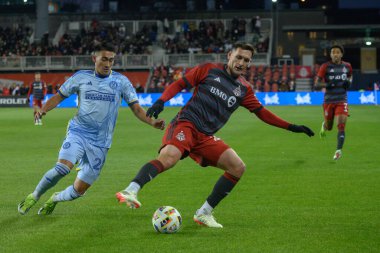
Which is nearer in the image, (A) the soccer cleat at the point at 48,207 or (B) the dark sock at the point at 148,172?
(B) the dark sock at the point at 148,172

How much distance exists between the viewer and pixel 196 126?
886 centimetres

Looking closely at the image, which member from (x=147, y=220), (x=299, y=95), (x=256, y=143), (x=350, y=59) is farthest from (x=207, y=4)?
(x=147, y=220)

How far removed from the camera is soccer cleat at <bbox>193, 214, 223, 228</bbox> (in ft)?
29.4

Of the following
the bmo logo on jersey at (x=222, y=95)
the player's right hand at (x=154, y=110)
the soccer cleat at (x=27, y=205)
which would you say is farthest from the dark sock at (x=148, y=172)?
the soccer cleat at (x=27, y=205)

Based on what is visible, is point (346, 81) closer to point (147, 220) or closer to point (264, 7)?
point (147, 220)

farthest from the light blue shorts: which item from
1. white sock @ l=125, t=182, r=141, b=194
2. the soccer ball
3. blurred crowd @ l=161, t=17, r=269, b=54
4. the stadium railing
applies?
blurred crowd @ l=161, t=17, r=269, b=54

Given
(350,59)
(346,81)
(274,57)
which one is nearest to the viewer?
(346,81)

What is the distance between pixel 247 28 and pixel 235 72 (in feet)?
174

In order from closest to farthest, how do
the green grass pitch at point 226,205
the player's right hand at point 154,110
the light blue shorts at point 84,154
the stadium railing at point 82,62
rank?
the green grass pitch at point 226,205
the player's right hand at point 154,110
the light blue shorts at point 84,154
the stadium railing at point 82,62

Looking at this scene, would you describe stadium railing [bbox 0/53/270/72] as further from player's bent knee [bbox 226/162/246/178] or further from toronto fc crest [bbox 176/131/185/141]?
toronto fc crest [bbox 176/131/185/141]

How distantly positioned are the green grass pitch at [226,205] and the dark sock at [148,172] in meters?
0.67

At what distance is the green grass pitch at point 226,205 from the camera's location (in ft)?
26.5

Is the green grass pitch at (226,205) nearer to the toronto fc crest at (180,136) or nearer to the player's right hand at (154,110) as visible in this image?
the toronto fc crest at (180,136)

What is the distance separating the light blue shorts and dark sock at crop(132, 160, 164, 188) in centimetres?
147
